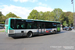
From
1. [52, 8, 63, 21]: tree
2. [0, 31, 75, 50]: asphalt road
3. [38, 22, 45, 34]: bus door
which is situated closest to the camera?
[0, 31, 75, 50]: asphalt road

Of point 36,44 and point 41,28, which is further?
point 41,28

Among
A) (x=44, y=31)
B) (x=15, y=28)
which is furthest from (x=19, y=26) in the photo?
(x=44, y=31)

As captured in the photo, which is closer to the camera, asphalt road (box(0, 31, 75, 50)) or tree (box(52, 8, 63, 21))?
asphalt road (box(0, 31, 75, 50))

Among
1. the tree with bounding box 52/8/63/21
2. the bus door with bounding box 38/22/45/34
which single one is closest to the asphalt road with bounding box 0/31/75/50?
the bus door with bounding box 38/22/45/34

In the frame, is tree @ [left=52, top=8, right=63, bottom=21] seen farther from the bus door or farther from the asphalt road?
the asphalt road

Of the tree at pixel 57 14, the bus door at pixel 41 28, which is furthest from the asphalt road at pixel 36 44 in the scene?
the tree at pixel 57 14

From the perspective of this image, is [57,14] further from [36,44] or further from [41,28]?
[36,44]

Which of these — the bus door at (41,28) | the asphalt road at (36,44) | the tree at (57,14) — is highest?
the tree at (57,14)

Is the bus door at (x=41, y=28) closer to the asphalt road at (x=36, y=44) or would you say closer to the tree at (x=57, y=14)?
the asphalt road at (x=36, y=44)

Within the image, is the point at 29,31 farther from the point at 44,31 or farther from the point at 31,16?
the point at 31,16

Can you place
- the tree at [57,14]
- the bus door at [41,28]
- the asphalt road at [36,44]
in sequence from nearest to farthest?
the asphalt road at [36,44] → the bus door at [41,28] → the tree at [57,14]

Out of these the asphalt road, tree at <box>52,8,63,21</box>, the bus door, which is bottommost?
the asphalt road

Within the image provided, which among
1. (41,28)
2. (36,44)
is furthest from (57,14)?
(36,44)

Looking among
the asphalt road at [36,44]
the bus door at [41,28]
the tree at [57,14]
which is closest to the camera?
the asphalt road at [36,44]
